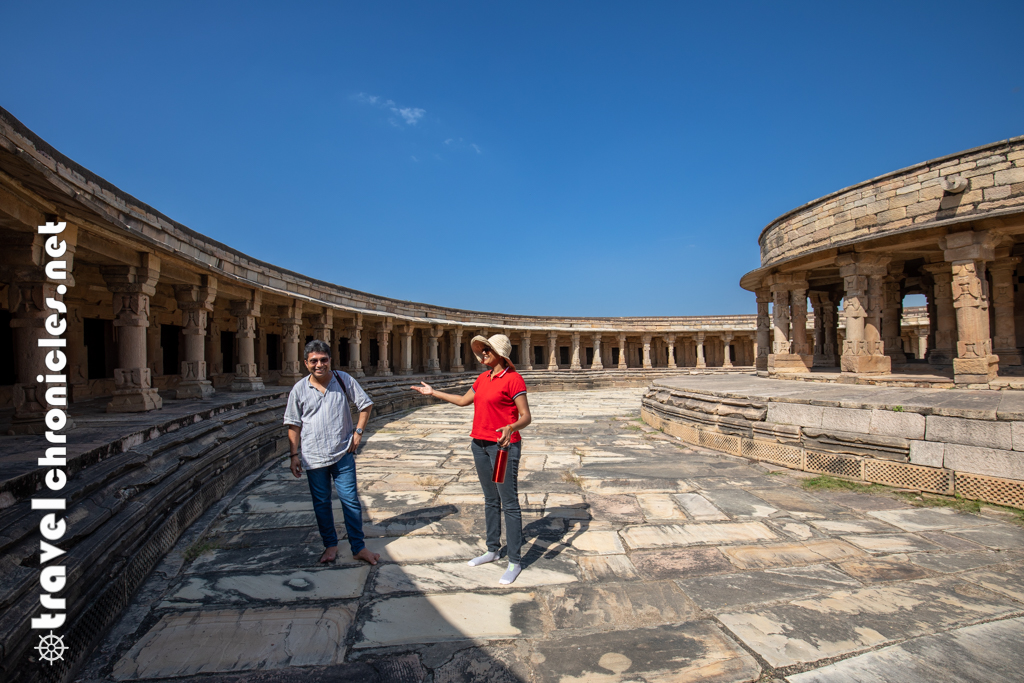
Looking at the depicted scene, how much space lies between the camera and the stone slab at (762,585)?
9.25 ft

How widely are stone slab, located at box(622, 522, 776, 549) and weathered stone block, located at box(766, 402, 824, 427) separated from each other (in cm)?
257

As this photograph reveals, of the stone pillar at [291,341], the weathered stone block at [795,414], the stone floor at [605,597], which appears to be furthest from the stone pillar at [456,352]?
the stone floor at [605,597]

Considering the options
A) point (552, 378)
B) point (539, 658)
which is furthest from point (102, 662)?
point (552, 378)

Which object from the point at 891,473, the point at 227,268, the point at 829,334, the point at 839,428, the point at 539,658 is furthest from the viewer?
the point at 829,334

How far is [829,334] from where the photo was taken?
15273mm

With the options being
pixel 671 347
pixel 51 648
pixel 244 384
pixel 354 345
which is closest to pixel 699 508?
pixel 51 648

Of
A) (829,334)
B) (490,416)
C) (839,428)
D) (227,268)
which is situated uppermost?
(227,268)

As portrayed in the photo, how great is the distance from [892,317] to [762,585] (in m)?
12.7

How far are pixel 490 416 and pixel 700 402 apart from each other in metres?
5.85

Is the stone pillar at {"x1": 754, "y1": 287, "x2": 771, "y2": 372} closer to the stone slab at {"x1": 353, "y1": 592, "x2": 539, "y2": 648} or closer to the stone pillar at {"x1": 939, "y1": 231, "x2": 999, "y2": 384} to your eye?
the stone pillar at {"x1": 939, "y1": 231, "x2": 999, "y2": 384}

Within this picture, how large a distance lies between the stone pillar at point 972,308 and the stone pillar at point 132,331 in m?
12.1

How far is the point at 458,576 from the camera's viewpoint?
3.15 metres

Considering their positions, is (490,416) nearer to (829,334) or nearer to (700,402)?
(700,402)

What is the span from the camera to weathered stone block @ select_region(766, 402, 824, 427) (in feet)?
19.4
